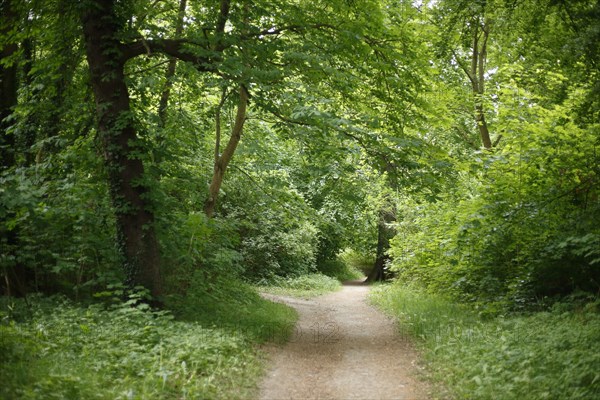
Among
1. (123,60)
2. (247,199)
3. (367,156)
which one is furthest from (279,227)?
(123,60)

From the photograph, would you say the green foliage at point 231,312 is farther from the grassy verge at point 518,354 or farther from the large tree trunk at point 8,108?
the large tree trunk at point 8,108

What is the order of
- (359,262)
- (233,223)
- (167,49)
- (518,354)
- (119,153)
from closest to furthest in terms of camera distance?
(518,354) → (119,153) → (167,49) → (233,223) → (359,262)

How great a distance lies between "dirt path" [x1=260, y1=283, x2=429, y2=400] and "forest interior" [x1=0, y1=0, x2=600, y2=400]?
57 millimetres

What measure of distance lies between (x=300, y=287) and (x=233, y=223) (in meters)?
10.5

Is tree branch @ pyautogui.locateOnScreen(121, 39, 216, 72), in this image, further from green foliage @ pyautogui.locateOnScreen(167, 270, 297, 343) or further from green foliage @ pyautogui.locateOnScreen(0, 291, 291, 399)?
green foliage @ pyautogui.locateOnScreen(0, 291, 291, 399)

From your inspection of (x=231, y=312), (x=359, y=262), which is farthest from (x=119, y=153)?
(x=359, y=262)

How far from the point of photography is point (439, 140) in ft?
57.6

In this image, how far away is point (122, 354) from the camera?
21.0ft

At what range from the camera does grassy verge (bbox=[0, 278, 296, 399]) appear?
5.20 meters

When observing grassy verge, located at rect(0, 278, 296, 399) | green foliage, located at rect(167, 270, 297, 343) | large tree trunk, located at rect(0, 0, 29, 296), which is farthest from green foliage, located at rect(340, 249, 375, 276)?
grassy verge, located at rect(0, 278, 296, 399)

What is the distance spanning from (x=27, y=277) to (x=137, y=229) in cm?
384

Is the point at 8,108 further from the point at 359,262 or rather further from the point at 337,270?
the point at 359,262

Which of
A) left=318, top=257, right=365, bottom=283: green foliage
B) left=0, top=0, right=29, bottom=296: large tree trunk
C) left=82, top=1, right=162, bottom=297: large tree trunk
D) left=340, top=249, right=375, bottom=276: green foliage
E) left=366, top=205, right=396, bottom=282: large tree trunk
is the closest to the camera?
left=82, top=1, right=162, bottom=297: large tree trunk

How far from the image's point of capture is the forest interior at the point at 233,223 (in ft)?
21.3
